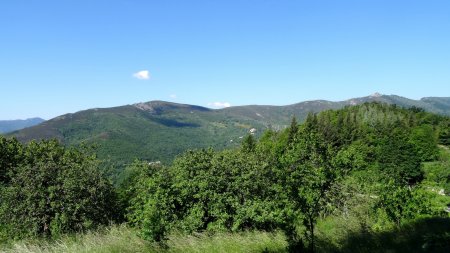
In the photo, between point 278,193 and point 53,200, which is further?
point 53,200

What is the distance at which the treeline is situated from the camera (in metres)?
10.3

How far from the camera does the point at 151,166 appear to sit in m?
23.4

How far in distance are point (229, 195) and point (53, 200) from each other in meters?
11.6

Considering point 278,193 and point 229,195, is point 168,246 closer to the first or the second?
point 278,193

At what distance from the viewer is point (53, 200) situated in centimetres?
2212

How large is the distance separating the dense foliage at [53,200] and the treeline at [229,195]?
0.07m

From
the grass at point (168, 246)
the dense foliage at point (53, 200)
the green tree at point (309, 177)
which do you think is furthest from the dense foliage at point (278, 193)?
the dense foliage at point (53, 200)

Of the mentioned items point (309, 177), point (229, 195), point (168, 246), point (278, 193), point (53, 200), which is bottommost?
point (53, 200)

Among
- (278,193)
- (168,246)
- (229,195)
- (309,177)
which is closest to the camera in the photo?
(168,246)

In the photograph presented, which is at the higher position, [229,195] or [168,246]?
[168,246]

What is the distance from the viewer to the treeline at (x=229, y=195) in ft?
33.8

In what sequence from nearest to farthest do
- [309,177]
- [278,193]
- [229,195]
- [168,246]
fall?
[168,246]
[309,177]
[278,193]
[229,195]

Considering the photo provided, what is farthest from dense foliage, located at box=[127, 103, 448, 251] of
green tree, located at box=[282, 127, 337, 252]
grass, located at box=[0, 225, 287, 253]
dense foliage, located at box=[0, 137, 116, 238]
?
dense foliage, located at box=[0, 137, 116, 238]

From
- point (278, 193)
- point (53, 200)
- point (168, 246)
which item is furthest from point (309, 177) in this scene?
point (53, 200)
